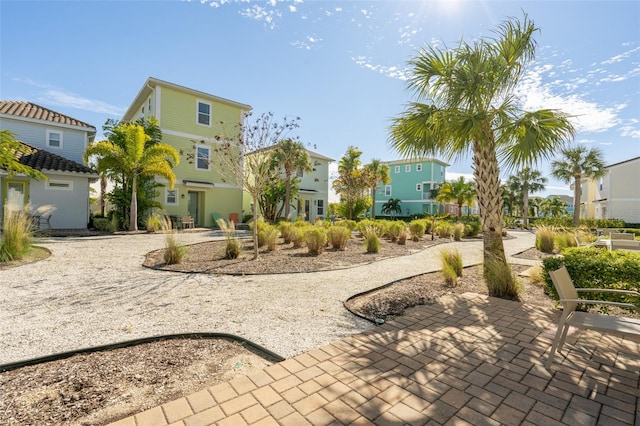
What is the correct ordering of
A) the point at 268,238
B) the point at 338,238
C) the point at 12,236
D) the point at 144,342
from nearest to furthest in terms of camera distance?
the point at 144,342 < the point at 12,236 < the point at 268,238 < the point at 338,238

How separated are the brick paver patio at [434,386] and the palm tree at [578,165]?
30789 mm

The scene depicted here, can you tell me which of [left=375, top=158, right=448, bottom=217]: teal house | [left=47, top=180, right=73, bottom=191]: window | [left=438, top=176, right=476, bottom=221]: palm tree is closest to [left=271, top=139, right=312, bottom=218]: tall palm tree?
[left=47, top=180, right=73, bottom=191]: window

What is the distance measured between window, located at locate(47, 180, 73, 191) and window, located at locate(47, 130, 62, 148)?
3001mm

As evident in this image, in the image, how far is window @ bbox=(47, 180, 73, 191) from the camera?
610 inches

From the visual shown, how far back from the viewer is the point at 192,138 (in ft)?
66.5

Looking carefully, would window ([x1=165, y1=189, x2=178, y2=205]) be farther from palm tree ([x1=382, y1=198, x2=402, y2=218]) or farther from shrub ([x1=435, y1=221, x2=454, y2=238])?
palm tree ([x1=382, y1=198, x2=402, y2=218])

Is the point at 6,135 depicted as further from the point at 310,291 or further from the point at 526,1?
the point at 526,1

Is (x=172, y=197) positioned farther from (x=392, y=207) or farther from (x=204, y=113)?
(x=392, y=207)

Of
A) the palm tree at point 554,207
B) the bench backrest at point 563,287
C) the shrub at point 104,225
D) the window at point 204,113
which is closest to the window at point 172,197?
the shrub at point 104,225

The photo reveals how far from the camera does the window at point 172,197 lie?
1911cm

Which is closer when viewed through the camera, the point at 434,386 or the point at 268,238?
the point at 434,386

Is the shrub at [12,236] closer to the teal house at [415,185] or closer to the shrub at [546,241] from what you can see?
the shrub at [546,241]

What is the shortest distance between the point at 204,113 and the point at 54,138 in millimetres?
8719

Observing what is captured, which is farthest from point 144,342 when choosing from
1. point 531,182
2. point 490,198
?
point 531,182
